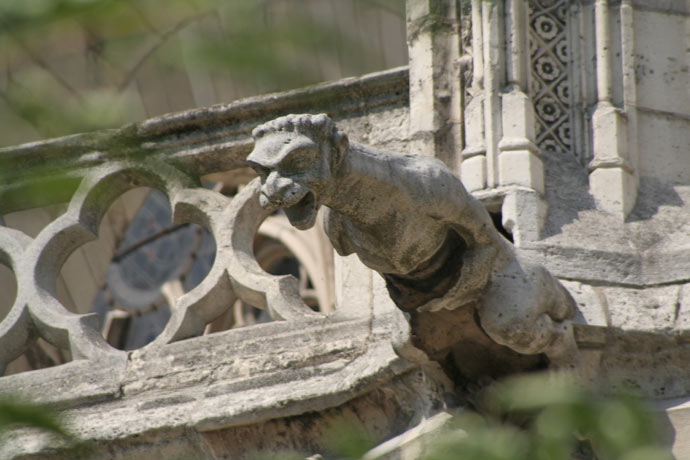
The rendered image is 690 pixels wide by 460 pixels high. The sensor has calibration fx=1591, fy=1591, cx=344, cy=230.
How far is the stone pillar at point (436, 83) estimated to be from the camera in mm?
4113

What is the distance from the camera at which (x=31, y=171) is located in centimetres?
473

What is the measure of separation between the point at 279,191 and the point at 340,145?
19 cm

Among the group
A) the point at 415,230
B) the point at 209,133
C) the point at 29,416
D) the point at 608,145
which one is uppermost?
the point at 209,133

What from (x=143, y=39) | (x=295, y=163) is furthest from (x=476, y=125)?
(x=143, y=39)

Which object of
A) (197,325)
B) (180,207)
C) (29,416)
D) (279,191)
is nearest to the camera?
(29,416)

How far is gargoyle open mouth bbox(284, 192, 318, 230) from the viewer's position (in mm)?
2779

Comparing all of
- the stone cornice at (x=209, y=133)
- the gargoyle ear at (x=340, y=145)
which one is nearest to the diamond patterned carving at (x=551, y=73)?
the stone cornice at (x=209, y=133)

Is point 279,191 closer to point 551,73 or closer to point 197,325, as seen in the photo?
point 551,73

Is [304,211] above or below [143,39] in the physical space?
below

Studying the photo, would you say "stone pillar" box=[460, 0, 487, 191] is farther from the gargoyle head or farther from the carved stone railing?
the gargoyle head

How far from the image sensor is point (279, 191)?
2725mm

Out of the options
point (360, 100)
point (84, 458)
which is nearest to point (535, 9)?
point (360, 100)

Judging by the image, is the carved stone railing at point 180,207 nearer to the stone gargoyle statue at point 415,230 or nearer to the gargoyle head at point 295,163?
the stone gargoyle statue at point 415,230

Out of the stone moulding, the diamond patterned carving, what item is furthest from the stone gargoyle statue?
the diamond patterned carving
